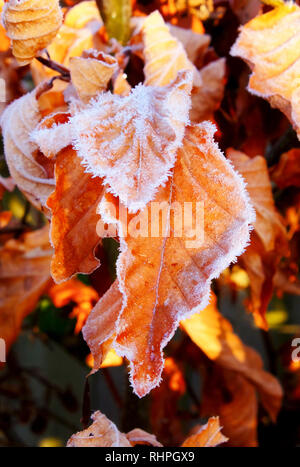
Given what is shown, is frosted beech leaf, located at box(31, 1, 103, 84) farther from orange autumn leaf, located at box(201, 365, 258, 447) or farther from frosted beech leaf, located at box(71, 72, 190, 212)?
orange autumn leaf, located at box(201, 365, 258, 447)

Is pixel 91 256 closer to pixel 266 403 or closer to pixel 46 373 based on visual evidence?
pixel 266 403

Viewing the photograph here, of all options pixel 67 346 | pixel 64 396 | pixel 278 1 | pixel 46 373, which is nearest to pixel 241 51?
pixel 278 1

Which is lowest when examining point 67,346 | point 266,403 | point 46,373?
point 46,373

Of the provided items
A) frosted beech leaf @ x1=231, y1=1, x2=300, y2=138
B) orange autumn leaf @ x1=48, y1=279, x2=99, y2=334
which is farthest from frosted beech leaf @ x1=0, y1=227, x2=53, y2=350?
frosted beech leaf @ x1=231, y1=1, x2=300, y2=138

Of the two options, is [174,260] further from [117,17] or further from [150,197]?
[117,17]

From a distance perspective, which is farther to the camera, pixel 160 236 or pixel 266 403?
pixel 266 403
